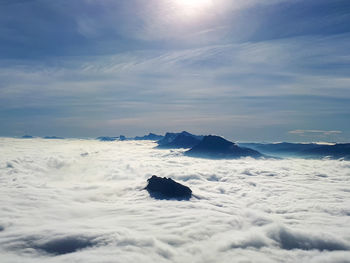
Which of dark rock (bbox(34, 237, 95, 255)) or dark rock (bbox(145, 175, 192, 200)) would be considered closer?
dark rock (bbox(34, 237, 95, 255))

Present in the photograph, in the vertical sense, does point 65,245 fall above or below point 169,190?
below

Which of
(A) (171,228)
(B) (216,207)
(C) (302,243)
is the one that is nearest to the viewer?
(C) (302,243)

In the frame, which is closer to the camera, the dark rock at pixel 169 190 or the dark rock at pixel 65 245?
the dark rock at pixel 65 245

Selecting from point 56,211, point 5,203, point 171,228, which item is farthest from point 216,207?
point 5,203

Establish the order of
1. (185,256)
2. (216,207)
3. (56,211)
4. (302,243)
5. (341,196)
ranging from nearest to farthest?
(185,256) < (302,243) < (56,211) < (216,207) < (341,196)

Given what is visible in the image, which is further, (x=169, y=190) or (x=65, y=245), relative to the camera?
(x=169, y=190)

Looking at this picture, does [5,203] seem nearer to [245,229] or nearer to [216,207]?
[216,207]

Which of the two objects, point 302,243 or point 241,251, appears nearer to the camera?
point 241,251
